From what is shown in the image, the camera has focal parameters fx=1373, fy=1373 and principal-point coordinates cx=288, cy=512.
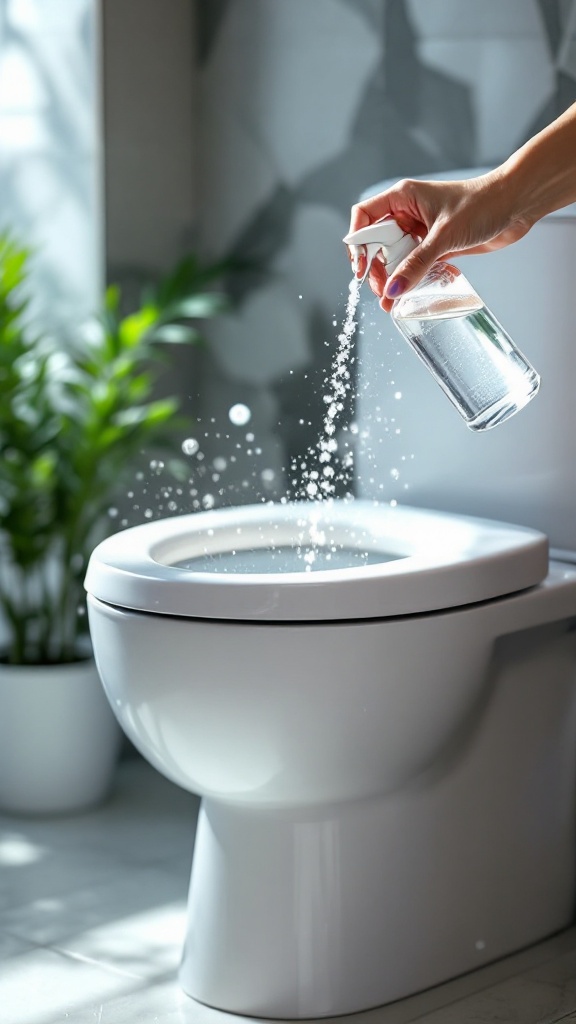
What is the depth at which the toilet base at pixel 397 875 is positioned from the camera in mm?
1345

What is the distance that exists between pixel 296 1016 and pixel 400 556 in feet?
1.54

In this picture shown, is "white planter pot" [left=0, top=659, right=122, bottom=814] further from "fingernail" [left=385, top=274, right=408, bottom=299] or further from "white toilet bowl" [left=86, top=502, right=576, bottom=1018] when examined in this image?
"fingernail" [left=385, top=274, right=408, bottom=299]

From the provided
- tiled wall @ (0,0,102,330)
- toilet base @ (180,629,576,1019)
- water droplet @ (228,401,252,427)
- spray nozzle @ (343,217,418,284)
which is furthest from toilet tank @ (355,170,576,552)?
tiled wall @ (0,0,102,330)

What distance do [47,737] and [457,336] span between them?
936mm

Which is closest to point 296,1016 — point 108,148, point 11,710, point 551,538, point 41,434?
point 551,538

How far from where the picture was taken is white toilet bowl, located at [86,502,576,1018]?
121 centimetres

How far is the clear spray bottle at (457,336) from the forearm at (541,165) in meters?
0.09

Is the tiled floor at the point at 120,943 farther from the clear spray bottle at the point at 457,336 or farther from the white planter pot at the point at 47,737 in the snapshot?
the clear spray bottle at the point at 457,336

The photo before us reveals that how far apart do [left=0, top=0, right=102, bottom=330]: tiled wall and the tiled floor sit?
786 mm

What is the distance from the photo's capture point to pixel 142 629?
123 centimetres

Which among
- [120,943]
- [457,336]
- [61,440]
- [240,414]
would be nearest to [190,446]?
[240,414]

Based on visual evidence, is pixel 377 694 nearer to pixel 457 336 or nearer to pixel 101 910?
pixel 457 336

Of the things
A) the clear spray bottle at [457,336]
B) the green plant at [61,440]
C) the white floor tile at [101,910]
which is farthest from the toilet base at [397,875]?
the green plant at [61,440]

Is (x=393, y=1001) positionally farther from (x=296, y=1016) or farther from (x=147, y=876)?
(x=147, y=876)
